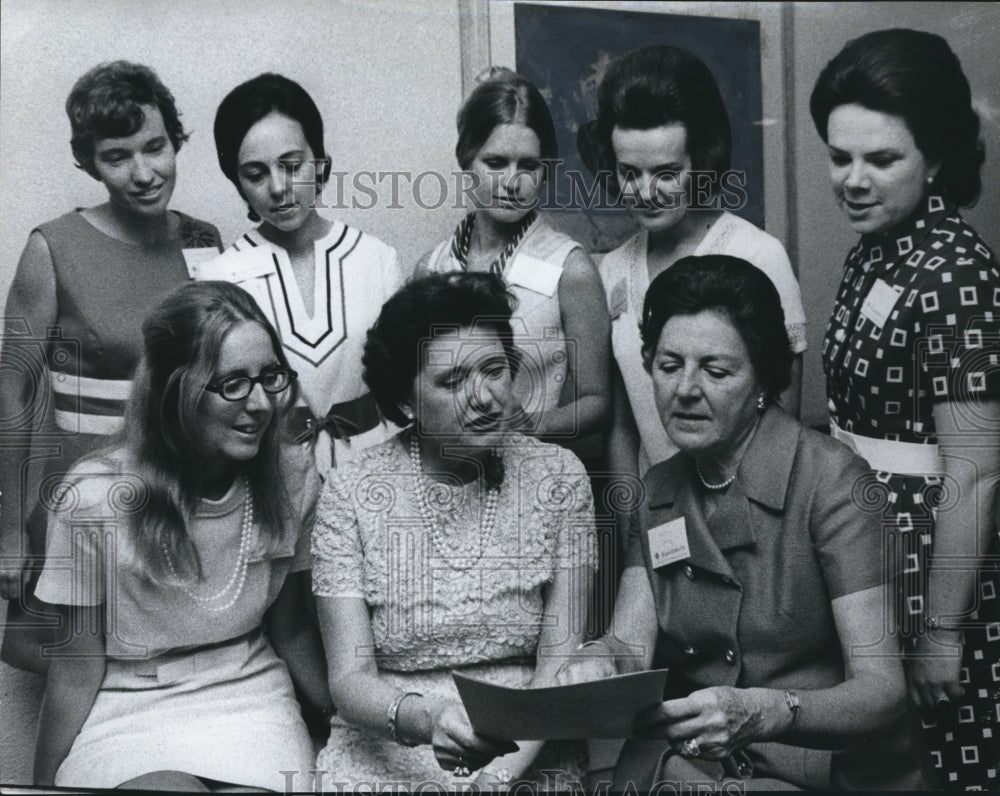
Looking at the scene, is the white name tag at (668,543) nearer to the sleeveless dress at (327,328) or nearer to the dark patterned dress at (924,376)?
the dark patterned dress at (924,376)

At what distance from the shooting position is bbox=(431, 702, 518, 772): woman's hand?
236 centimetres

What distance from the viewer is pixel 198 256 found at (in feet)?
9.36

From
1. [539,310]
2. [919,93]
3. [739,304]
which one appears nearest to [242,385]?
[539,310]

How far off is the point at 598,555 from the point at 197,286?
1.11 metres

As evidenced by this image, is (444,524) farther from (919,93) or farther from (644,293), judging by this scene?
(919,93)

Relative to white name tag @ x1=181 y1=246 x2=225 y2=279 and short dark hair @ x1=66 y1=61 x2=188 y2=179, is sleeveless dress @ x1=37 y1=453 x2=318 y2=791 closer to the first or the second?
white name tag @ x1=181 y1=246 x2=225 y2=279

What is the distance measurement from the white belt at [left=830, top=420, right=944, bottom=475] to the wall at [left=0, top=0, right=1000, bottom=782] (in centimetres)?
50

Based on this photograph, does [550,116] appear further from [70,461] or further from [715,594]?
[70,461]

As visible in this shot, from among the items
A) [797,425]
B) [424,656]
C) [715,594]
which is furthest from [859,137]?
[424,656]

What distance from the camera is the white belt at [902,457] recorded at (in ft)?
8.77

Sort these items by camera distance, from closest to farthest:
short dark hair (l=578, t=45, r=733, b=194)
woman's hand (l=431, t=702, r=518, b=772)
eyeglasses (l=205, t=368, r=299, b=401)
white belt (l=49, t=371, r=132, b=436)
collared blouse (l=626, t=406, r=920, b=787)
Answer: woman's hand (l=431, t=702, r=518, b=772), collared blouse (l=626, t=406, r=920, b=787), eyeglasses (l=205, t=368, r=299, b=401), short dark hair (l=578, t=45, r=733, b=194), white belt (l=49, t=371, r=132, b=436)

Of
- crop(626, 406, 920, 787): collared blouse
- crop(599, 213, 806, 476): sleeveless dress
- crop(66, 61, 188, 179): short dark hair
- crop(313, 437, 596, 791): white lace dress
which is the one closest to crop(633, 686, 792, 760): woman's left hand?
crop(626, 406, 920, 787): collared blouse

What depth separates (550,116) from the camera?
277cm

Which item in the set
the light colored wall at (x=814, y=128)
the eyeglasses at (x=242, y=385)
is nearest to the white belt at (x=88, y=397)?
the eyeglasses at (x=242, y=385)
